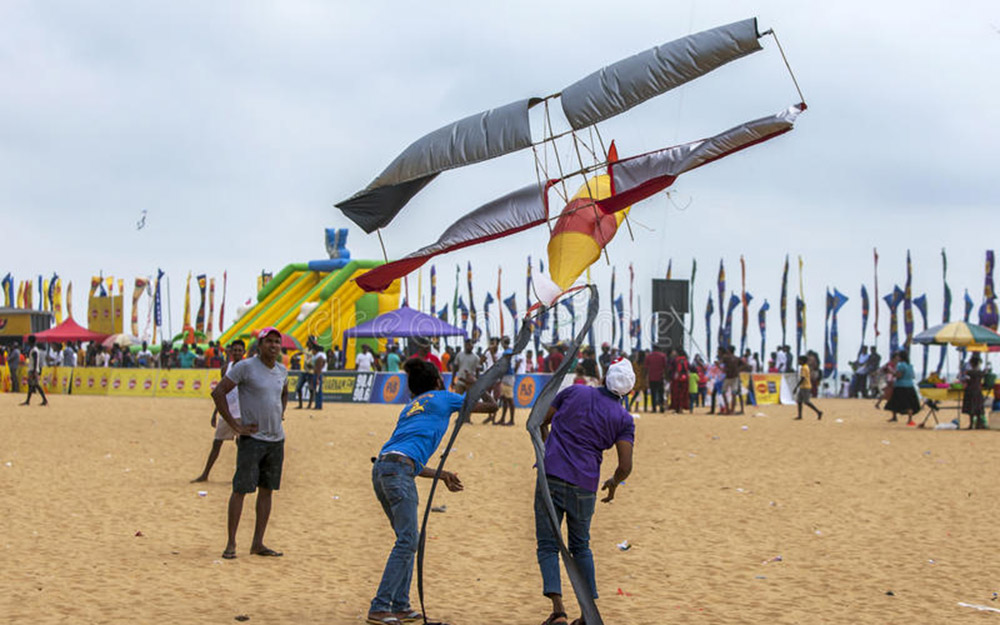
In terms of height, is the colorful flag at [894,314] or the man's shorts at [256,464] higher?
the colorful flag at [894,314]

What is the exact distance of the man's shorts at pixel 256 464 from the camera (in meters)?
7.73

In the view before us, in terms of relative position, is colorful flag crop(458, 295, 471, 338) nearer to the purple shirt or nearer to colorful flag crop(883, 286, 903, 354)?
colorful flag crop(883, 286, 903, 354)

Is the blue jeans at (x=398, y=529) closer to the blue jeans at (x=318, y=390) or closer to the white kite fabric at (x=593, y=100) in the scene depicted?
the white kite fabric at (x=593, y=100)

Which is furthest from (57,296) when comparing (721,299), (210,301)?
(721,299)

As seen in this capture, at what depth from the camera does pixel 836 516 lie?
34.4ft

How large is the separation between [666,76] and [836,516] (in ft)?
19.8

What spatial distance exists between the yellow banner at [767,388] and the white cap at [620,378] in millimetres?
28752

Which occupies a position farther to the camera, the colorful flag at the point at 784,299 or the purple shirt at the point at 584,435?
the colorful flag at the point at 784,299

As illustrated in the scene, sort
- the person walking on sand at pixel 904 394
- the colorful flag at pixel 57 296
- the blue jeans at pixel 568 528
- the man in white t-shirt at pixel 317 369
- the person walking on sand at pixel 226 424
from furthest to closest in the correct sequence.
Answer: the colorful flag at pixel 57 296 < the man in white t-shirt at pixel 317 369 < the person walking on sand at pixel 904 394 < the person walking on sand at pixel 226 424 < the blue jeans at pixel 568 528

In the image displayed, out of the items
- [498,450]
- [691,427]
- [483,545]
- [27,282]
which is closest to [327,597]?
[483,545]

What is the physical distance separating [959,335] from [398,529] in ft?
73.0

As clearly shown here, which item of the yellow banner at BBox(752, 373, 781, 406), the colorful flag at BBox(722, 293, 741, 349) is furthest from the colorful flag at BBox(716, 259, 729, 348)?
the yellow banner at BBox(752, 373, 781, 406)

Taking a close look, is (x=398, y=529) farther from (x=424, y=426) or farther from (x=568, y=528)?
(x=568, y=528)

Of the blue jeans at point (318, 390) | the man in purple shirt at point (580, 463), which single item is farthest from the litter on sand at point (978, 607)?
the blue jeans at point (318, 390)
